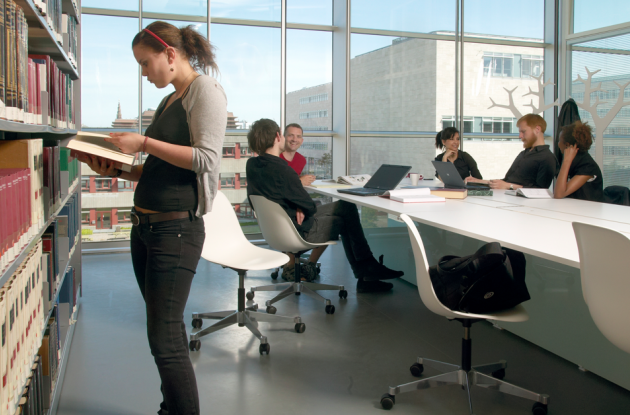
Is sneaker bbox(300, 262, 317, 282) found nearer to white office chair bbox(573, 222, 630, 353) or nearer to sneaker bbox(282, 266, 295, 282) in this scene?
sneaker bbox(282, 266, 295, 282)

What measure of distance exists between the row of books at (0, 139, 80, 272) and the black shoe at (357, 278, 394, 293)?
242cm

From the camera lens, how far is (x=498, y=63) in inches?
273

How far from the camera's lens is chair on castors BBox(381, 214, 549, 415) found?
6.70 ft

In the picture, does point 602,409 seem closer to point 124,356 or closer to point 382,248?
point 124,356

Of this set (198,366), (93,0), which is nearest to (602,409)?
(198,366)

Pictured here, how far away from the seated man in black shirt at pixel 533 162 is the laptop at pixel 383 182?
33.1 inches

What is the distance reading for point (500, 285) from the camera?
206 cm

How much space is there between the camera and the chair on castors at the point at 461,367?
204 cm

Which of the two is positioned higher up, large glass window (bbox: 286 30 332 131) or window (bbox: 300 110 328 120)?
large glass window (bbox: 286 30 332 131)

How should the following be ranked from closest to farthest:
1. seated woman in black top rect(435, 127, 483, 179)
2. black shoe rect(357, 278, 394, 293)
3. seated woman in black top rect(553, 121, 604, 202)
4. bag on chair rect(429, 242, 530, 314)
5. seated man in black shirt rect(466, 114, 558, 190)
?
bag on chair rect(429, 242, 530, 314) < seated woman in black top rect(553, 121, 604, 202) < black shoe rect(357, 278, 394, 293) < seated man in black shirt rect(466, 114, 558, 190) < seated woman in black top rect(435, 127, 483, 179)

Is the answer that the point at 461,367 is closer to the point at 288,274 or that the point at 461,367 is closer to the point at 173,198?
the point at 173,198

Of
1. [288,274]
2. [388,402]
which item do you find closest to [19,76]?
[388,402]

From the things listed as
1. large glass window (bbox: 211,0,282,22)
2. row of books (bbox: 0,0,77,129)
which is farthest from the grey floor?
large glass window (bbox: 211,0,282,22)

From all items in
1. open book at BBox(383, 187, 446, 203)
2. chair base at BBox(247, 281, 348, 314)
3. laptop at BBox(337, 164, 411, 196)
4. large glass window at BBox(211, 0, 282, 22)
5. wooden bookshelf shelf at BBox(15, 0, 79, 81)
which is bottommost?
chair base at BBox(247, 281, 348, 314)
